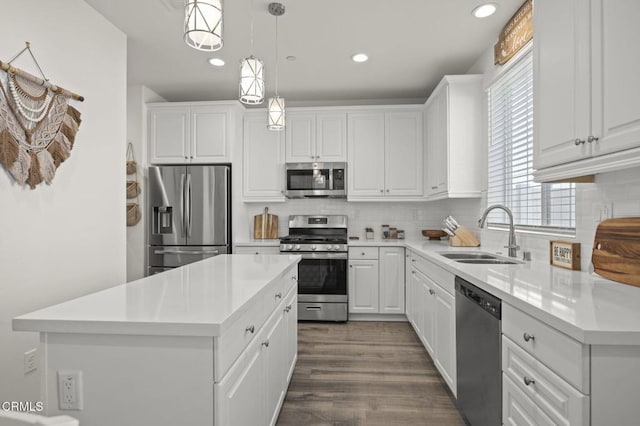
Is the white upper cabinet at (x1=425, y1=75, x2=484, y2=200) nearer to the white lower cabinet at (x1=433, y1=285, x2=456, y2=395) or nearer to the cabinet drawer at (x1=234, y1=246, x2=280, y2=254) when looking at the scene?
the white lower cabinet at (x1=433, y1=285, x2=456, y2=395)

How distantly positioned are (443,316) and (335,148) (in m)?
2.49

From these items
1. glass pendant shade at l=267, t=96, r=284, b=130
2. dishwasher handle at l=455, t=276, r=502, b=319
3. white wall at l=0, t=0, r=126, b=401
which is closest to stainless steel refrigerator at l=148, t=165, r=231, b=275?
white wall at l=0, t=0, r=126, b=401

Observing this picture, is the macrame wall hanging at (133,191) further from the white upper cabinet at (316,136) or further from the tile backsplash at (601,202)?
the tile backsplash at (601,202)

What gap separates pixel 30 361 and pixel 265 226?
2.79m

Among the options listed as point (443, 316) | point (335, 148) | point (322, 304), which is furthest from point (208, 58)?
point (443, 316)

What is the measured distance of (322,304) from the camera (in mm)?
4008

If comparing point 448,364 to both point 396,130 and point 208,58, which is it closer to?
point 396,130

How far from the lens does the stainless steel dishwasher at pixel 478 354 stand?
1588 millimetres

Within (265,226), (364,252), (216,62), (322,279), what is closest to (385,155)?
(364,252)

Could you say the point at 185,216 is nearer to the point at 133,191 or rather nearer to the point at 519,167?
the point at 133,191

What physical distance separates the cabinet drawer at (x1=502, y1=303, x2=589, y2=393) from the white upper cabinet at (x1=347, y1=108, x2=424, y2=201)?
9.38 feet

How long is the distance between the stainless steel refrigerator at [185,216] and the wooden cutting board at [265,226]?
24.1 inches

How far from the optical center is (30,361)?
209 cm

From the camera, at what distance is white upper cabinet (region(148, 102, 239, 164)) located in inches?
164
